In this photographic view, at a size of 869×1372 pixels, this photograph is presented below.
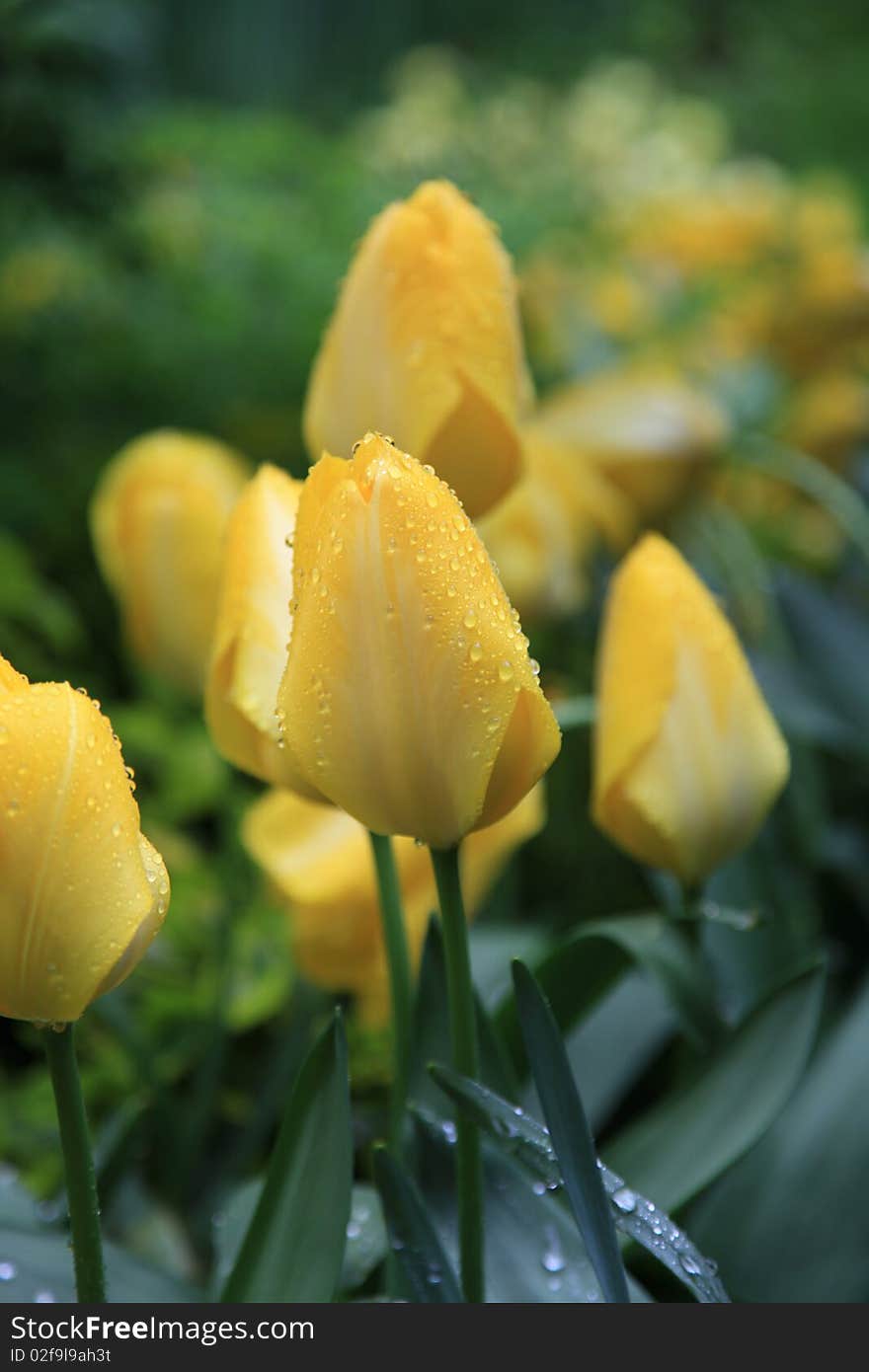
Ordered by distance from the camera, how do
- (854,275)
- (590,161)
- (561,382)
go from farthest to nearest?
(590,161)
(561,382)
(854,275)

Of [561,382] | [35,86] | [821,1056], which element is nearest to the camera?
[821,1056]

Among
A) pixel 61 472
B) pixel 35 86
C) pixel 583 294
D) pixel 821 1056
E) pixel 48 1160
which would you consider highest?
pixel 35 86

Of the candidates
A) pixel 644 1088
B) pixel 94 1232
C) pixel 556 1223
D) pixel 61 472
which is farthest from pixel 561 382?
pixel 94 1232

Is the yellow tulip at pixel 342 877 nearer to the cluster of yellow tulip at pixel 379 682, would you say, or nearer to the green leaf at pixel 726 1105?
the cluster of yellow tulip at pixel 379 682

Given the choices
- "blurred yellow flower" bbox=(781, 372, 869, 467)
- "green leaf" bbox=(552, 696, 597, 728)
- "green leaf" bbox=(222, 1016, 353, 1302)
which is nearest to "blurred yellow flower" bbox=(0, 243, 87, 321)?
"blurred yellow flower" bbox=(781, 372, 869, 467)

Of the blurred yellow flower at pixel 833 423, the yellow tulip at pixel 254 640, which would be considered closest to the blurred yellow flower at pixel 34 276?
the blurred yellow flower at pixel 833 423

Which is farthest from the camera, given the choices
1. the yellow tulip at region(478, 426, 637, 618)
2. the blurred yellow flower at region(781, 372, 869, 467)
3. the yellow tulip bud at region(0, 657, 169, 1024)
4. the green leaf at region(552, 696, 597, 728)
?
the blurred yellow flower at region(781, 372, 869, 467)

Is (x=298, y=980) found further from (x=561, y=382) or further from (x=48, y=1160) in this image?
(x=561, y=382)

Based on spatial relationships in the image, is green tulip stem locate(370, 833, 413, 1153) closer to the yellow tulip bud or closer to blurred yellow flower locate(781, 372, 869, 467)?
the yellow tulip bud
